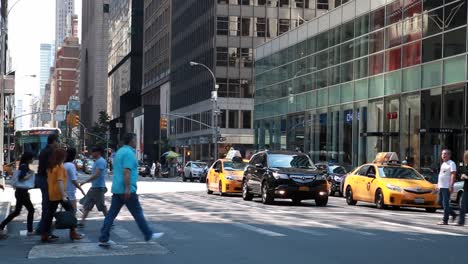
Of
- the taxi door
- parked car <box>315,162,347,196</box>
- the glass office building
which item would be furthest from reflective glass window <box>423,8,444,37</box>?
the taxi door

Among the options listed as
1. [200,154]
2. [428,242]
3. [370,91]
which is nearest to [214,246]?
[428,242]

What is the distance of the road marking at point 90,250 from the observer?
11089mm

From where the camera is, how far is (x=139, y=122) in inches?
4894

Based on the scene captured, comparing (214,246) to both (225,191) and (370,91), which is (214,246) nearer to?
(225,191)

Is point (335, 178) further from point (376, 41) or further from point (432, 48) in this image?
point (376, 41)

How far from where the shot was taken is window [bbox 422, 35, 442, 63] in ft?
115

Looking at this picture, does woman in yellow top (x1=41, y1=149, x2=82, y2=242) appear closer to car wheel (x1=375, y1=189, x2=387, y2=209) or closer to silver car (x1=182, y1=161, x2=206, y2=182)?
car wheel (x1=375, y1=189, x2=387, y2=209)

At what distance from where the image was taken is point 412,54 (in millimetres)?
37719

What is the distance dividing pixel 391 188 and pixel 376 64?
2019 cm

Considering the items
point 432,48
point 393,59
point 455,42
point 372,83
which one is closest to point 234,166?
point 455,42

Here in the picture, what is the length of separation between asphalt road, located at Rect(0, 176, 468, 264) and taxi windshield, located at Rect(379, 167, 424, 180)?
4301 mm

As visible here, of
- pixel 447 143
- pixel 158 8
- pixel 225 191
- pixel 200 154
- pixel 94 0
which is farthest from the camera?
pixel 94 0

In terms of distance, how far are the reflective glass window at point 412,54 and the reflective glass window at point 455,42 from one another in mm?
2694

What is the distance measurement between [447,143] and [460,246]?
22.2 metres
